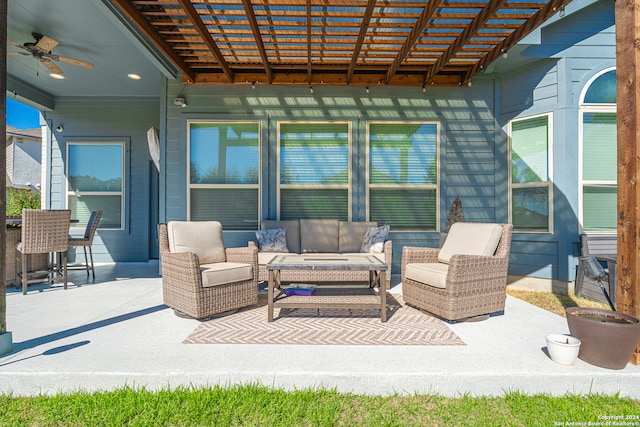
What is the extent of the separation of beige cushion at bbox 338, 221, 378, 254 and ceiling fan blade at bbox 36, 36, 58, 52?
442 centimetres

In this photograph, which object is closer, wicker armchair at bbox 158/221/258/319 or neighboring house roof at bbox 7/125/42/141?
wicker armchair at bbox 158/221/258/319

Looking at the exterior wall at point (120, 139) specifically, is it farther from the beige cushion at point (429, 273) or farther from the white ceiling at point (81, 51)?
the beige cushion at point (429, 273)

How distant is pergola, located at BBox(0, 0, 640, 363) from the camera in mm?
2234

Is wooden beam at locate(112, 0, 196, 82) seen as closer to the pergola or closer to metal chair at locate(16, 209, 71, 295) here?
the pergola

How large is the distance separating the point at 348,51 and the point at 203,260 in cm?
326

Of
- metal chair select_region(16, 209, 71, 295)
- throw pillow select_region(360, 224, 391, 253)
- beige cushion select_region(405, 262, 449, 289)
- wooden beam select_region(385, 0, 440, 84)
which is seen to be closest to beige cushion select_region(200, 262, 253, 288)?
beige cushion select_region(405, 262, 449, 289)

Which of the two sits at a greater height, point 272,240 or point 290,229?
point 290,229

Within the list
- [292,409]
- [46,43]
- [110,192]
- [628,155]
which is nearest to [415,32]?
[628,155]

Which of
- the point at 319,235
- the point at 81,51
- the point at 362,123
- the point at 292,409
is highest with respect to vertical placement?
the point at 81,51

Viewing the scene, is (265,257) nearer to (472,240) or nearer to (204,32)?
(472,240)

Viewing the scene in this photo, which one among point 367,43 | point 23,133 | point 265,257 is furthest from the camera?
point 23,133

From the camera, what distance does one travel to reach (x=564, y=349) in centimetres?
215

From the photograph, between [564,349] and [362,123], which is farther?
[362,123]

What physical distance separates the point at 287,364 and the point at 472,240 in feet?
7.34
